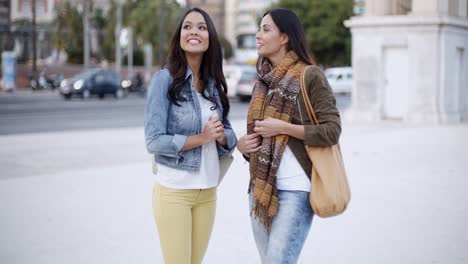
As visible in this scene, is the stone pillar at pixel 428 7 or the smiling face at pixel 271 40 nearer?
the smiling face at pixel 271 40

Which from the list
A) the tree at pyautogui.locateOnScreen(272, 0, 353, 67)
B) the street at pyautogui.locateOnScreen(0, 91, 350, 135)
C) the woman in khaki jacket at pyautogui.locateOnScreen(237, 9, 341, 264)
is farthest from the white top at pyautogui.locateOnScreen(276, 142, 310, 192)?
the tree at pyautogui.locateOnScreen(272, 0, 353, 67)

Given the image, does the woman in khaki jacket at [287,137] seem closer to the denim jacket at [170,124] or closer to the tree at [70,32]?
the denim jacket at [170,124]

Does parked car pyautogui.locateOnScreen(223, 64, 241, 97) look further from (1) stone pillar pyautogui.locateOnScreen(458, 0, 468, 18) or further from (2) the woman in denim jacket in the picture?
(2) the woman in denim jacket

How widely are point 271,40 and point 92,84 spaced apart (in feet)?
125

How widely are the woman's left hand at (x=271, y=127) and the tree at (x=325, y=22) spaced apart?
71.1 m

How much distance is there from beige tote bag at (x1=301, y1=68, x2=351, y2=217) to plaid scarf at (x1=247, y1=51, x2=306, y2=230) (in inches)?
3.2

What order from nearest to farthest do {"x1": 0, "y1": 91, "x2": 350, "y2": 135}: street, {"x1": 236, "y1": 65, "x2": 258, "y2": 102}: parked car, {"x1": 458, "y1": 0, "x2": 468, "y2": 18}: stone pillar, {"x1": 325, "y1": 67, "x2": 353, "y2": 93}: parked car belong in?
{"x1": 0, "y1": 91, "x2": 350, "y2": 135}: street < {"x1": 458, "y1": 0, "x2": 468, "y2": 18}: stone pillar < {"x1": 236, "y1": 65, "x2": 258, "y2": 102}: parked car < {"x1": 325, "y1": 67, "x2": 353, "y2": 93}: parked car

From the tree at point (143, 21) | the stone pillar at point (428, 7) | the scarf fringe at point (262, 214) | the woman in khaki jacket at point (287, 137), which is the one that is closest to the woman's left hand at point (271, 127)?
the woman in khaki jacket at point (287, 137)

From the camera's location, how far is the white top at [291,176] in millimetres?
4055

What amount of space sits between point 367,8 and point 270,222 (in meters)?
Result: 21.0

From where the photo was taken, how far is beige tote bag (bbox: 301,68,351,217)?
13.1 ft

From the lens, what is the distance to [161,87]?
4.18m

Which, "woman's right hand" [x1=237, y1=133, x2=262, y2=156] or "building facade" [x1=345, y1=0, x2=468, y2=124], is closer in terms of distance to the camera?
"woman's right hand" [x1=237, y1=133, x2=262, y2=156]

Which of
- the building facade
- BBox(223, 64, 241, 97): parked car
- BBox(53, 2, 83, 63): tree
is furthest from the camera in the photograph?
BBox(53, 2, 83, 63): tree
